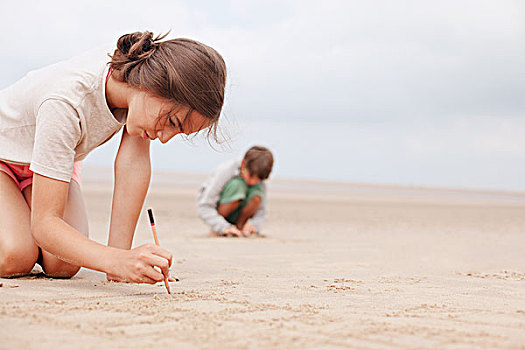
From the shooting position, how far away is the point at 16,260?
2682mm

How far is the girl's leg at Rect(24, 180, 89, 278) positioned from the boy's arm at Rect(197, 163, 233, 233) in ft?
8.59

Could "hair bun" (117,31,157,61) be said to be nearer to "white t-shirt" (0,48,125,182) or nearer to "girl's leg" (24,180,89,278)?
"white t-shirt" (0,48,125,182)

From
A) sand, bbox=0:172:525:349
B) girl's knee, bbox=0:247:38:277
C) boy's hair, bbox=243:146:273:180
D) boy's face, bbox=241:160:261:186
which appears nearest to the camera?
sand, bbox=0:172:525:349

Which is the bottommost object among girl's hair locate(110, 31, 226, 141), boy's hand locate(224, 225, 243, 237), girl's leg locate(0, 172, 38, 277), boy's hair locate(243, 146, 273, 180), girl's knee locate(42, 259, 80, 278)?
boy's hand locate(224, 225, 243, 237)

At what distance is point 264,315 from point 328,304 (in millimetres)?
333

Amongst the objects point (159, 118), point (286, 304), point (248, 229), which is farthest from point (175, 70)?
point (248, 229)

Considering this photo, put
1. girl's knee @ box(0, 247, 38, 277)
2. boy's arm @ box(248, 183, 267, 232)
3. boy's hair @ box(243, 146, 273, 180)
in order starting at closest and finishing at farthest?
girl's knee @ box(0, 247, 38, 277)
boy's hair @ box(243, 146, 273, 180)
boy's arm @ box(248, 183, 267, 232)

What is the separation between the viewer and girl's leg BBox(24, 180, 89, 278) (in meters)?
2.78

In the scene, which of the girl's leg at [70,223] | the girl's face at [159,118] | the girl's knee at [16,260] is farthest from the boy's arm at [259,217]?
the girl's face at [159,118]

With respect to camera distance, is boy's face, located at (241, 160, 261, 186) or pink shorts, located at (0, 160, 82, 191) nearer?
pink shorts, located at (0, 160, 82, 191)

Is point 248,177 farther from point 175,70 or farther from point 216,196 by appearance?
point 175,70

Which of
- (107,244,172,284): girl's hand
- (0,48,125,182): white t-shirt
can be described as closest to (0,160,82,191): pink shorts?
(0,48,125,182): white t-shirt

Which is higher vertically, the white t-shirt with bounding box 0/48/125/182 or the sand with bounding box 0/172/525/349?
the white t-shirt with bounding box 0/48/125/182

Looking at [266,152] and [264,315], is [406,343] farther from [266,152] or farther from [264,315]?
[266,152]
